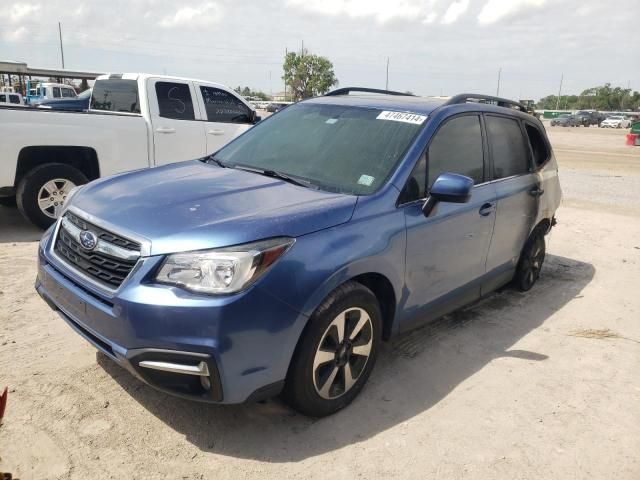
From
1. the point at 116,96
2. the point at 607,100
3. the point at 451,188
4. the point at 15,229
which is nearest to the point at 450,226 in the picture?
the point at 451,188

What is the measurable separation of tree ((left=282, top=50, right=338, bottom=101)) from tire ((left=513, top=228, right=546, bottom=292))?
232 feet

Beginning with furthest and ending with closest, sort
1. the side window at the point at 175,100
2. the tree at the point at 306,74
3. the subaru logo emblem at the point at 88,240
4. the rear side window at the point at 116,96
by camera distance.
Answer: the tree at the point at 306,74 → the rear side window at the point at 116,96 → the side window at the point at 175,100 → the subaru logo emblem at the point at 88,240

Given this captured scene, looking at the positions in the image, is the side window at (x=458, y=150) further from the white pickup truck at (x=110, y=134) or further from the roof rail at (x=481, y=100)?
the white pickup truck at (x=110, y=134)

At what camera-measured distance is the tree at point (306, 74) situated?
2908 inches

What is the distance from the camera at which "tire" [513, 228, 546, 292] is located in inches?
196

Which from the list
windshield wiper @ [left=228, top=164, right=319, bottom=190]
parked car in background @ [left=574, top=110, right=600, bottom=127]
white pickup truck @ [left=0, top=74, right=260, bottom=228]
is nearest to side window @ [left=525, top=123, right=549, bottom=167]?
windshield wiper @ [left=228, top=164, right=319, bottom=190]

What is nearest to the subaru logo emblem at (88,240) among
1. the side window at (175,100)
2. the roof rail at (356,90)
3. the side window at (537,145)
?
the roof rail at (356,90)

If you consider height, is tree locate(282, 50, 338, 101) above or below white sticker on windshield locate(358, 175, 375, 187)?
above

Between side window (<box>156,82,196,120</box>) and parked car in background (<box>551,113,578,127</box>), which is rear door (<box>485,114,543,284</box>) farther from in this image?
parked car in background (<box>551,113,578,127</box>)

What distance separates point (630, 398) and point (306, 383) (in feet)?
7.22

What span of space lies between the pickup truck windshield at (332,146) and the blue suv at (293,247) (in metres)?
0.01

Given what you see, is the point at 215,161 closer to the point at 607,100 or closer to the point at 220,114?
the point at 220,114

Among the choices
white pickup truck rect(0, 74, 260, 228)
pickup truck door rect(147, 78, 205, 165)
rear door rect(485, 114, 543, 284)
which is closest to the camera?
rear door rect(485, 114, 543, 284)

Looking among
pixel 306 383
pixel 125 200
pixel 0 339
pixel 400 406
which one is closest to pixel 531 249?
pixel 400 406
